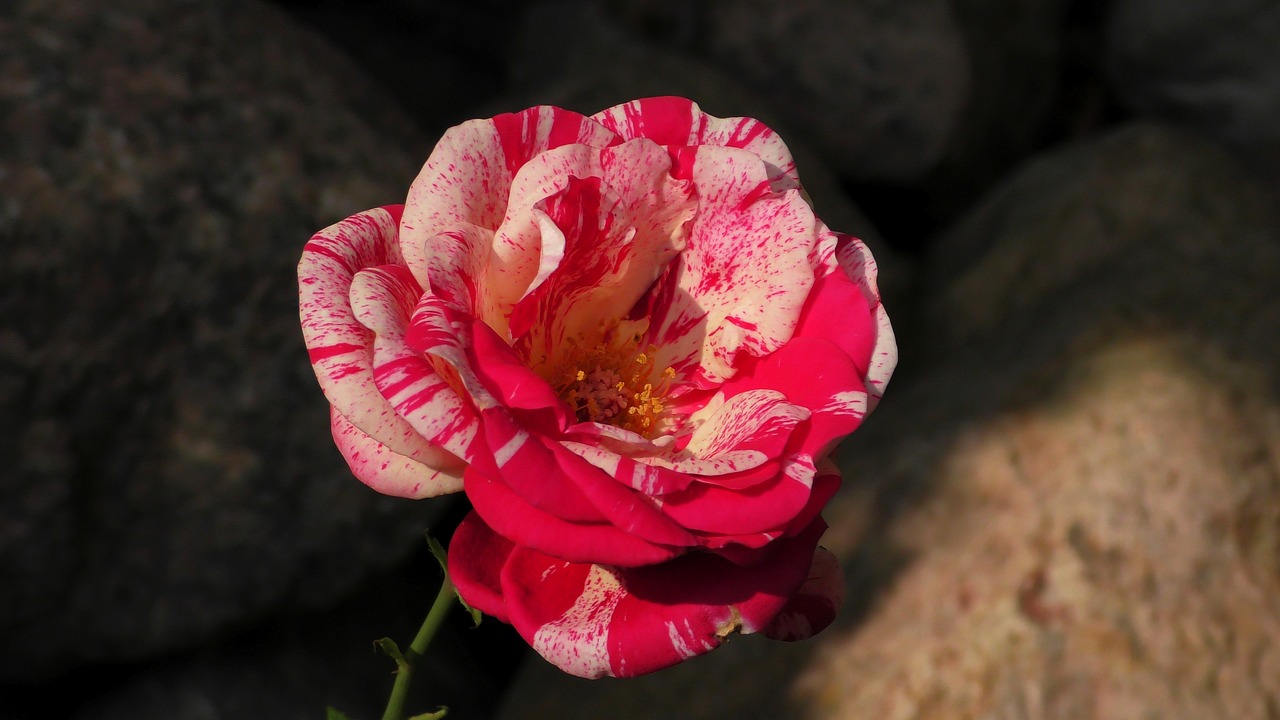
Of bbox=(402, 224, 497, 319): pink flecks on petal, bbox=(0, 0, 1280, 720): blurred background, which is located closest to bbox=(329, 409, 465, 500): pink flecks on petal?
bbox=(402, 224, 497, 319): pink flecks on petal

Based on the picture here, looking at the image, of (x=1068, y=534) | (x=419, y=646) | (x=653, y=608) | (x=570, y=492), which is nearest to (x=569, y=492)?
(x=570, y=492)

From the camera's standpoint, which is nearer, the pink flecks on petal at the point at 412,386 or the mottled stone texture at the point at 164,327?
the pink flecks on petal at the point at 412,386

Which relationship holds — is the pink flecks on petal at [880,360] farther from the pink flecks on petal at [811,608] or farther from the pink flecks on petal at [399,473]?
the pink flecks on petal at [399,473]

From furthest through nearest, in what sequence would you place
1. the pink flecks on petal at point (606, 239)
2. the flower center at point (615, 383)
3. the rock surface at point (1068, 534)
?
the rock surface at point (1068, 534) → the flower center at point (615, 383) → the pink flecks on petal at point (606, 239)

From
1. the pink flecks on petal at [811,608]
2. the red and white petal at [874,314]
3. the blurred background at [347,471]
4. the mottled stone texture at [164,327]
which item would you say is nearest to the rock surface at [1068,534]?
the blurred background at [347,471]

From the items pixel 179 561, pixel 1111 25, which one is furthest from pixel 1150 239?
pixel 179 561

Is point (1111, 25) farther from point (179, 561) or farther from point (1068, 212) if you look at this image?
point (179, 561)

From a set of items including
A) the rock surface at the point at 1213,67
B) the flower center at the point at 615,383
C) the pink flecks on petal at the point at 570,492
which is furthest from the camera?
the rock surface at the point at 1213,67
